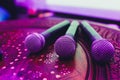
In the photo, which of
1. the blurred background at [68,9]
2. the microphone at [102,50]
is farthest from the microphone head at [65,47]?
the blurred background at [68,9]

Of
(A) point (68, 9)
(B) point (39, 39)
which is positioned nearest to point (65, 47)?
(B) point (39, 39)

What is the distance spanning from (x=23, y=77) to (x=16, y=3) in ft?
5.77

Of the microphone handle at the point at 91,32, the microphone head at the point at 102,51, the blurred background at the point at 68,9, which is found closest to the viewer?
the microphone head at the point at 102,51

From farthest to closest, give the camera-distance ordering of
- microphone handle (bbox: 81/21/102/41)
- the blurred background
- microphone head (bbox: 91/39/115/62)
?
the blurred background → microphone handle (bbox: 81/21/102/41) → microphone head (bbox: 91/39/115/62)

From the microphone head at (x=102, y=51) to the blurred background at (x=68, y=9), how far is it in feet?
2.99

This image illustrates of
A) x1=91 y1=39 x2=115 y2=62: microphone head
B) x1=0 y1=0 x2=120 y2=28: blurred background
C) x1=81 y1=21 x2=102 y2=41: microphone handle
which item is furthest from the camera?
x1=0 y1=0 x2=120 y2=28: blurred background

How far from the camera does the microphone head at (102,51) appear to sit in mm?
641

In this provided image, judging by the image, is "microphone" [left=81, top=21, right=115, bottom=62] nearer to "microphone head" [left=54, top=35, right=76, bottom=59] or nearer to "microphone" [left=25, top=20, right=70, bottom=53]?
"microphone head" [left=54, top=35, right=76, bottom=59]

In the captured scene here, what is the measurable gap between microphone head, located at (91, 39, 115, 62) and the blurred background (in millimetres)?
912

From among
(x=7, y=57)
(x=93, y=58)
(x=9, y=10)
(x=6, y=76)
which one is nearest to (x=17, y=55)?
(x=7, y=57)

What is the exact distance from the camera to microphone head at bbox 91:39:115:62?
0.64 m

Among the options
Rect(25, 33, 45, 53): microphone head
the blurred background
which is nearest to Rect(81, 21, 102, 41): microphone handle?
Rect(25, 33, 45, 53): microphone head

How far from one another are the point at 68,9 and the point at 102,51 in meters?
1.29

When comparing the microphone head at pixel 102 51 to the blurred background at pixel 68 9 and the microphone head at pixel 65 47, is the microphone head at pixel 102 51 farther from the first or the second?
the blurred background at pixel 68 9
